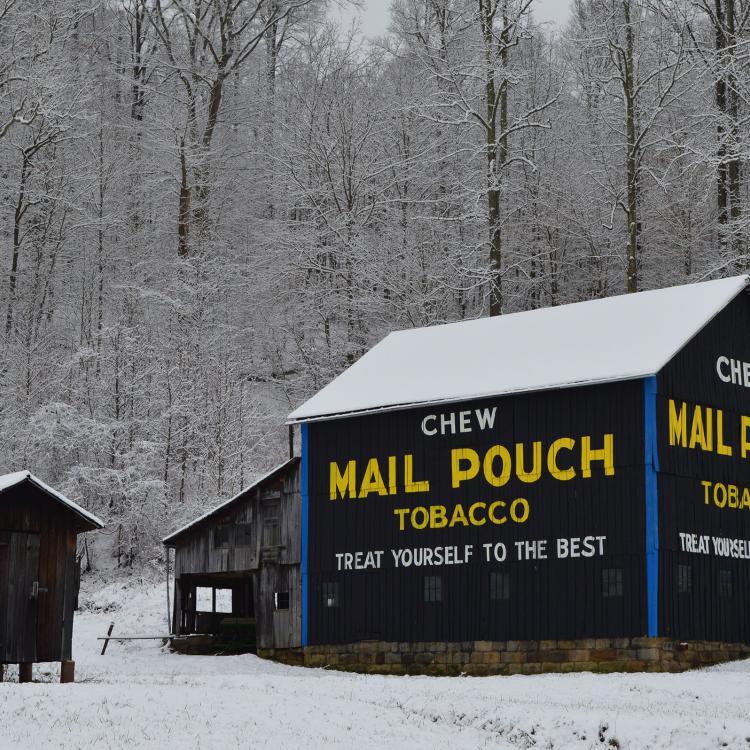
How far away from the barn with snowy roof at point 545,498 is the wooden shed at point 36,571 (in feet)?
27.6

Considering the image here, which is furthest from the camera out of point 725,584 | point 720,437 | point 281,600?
point 281,600

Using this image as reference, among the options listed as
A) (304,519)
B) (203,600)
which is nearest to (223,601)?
(203,600)

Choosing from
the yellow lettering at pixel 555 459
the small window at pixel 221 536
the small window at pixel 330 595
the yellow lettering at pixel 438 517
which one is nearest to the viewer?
the yellow lettering at pixel 555 459

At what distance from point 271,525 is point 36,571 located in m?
10.6

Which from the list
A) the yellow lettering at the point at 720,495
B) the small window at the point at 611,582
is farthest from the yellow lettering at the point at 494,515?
the yellow lettering at the point at 720,495

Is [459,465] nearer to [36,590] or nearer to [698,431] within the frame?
[698,431]

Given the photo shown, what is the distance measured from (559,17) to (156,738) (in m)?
66.7

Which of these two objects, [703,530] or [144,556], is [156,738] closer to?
[703,530]

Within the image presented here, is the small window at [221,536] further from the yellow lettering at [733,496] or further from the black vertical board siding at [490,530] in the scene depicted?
the yellow lettering at [733,496]

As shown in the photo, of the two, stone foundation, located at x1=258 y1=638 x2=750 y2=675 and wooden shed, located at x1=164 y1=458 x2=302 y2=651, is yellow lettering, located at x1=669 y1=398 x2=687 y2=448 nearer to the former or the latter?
stone foundation, located at x1=258 y1=638 x2=750 y2=675

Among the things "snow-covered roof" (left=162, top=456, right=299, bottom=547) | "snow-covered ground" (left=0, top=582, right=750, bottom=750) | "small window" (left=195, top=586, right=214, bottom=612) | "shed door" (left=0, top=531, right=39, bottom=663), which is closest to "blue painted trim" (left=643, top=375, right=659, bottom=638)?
"snow-covered ground" (left=0, top=582, right=750, bottom=750)

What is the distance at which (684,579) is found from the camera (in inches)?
1180

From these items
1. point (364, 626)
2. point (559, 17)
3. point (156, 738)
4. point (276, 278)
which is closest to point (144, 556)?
point (276, 278)

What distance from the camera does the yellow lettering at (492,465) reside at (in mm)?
32000
